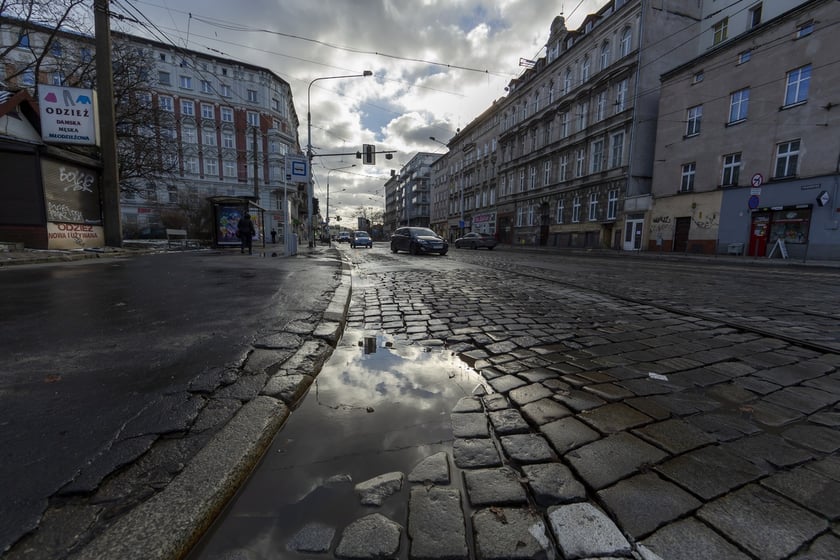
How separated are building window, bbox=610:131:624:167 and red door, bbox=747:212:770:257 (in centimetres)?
943

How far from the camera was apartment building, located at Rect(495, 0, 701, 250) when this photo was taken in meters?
24.9

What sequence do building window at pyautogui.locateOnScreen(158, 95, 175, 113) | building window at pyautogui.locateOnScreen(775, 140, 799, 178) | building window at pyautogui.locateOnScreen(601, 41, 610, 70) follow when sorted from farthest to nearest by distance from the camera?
building window at pyautogui.locateOnScreen(158, 95, 175, 113) < building window at pyautogui.locateOnScreen(601, 41, 610, 70) < building window at pyautogui.locateOnScreen(775, 140, 799, 178)

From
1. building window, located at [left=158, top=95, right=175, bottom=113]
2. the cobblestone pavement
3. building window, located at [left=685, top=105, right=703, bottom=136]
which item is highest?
building window, located at [left=158, top=95, right=175, bottom=113]

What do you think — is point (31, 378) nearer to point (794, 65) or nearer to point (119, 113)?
point (119, 113)

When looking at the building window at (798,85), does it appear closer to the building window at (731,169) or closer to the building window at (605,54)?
the building window at (731,169)

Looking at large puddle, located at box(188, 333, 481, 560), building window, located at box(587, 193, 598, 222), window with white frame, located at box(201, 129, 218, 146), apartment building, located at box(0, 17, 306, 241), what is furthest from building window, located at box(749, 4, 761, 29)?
window with white frame, located at box(201, 129, 218, 146)

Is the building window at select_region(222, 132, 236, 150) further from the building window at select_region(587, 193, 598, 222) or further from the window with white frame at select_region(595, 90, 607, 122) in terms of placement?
the building window at select_region(587, 193, 598, 222)

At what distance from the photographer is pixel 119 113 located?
1706 cm

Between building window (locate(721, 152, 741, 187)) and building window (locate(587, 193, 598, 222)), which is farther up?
building window (locate(721, 152, 741, 187))

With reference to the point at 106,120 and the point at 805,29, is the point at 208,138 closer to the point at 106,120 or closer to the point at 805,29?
the point at 106,120

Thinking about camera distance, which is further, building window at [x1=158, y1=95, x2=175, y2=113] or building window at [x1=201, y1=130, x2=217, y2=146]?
building window at [x1=201, y1=130, x2=217, y2=146]

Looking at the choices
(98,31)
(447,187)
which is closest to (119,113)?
(98,31)

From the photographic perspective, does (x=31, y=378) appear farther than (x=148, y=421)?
Yes

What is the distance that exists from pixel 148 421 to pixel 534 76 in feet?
142
